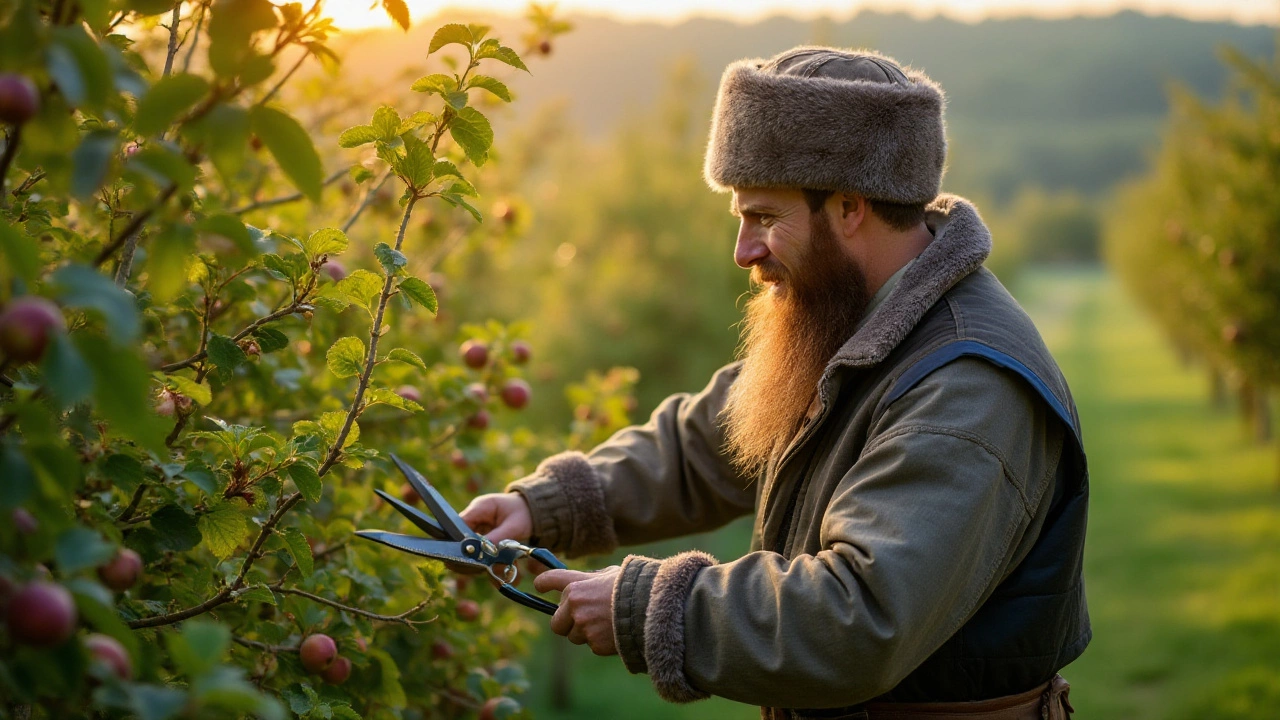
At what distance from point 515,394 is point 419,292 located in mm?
1474

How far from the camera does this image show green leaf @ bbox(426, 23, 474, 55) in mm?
2016

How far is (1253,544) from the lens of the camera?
12.5 metres

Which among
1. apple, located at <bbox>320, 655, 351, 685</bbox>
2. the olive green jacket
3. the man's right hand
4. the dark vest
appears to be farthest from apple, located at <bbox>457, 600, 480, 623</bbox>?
the dark vest

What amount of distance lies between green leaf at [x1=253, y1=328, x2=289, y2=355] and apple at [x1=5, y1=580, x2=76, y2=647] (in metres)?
1.14

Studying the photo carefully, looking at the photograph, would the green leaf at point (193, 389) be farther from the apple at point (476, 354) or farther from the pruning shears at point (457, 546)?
the apple at point (476, 354)

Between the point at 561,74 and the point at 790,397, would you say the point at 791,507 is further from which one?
the point at 561,74

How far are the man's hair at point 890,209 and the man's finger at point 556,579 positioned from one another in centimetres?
101

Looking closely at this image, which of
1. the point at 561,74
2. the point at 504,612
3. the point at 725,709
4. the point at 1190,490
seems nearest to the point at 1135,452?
the point at 1190,490

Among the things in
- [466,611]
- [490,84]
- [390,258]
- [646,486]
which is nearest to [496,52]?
[490,84]

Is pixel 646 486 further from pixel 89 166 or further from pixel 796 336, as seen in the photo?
pixel 89 166

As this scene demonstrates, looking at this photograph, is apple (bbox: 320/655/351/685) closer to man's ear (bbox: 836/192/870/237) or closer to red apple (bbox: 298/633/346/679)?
red apple (bbox: 298/633/346/679)

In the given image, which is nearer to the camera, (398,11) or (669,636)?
(398,11)

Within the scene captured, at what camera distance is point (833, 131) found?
261 cm

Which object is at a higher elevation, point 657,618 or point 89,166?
point 89,166
